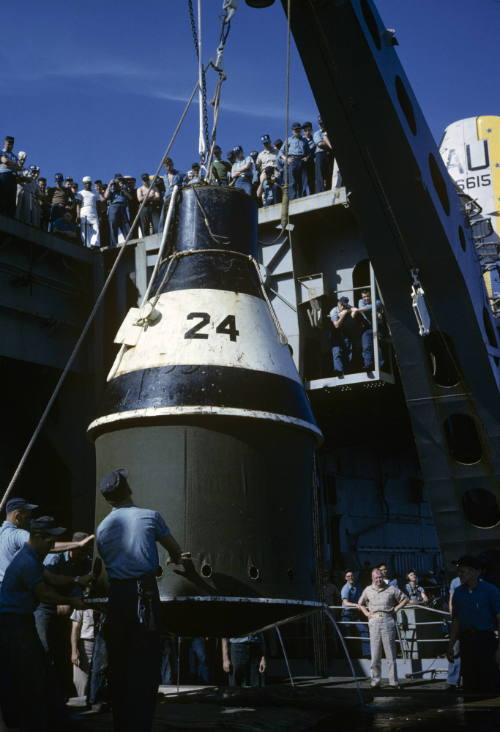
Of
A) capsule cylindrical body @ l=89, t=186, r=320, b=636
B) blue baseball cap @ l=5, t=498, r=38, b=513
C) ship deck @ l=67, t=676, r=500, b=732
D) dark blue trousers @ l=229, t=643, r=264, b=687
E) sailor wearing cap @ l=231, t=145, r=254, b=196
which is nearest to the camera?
ship deck @ l=67, t=676, r=500, b=732

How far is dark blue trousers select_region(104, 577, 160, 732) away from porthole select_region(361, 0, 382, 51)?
25.1 ft

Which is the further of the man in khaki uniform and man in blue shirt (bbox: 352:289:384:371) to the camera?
man in blue shirt (bbox: 352:289:384:371)

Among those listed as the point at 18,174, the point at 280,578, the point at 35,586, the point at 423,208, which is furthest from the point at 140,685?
the point at 18,174

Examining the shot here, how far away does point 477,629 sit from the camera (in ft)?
28.2

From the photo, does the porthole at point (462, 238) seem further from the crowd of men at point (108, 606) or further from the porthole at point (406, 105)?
the crowd of men at point (108, 606)

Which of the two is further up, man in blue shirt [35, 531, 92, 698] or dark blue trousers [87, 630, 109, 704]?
man in blue shirt [35, 531, 92, 698]

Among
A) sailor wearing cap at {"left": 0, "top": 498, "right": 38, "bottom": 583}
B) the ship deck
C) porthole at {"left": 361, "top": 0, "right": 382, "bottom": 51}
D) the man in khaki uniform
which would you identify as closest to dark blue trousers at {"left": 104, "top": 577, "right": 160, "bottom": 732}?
the ship deck

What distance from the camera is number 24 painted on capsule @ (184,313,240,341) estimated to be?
8.09 meters

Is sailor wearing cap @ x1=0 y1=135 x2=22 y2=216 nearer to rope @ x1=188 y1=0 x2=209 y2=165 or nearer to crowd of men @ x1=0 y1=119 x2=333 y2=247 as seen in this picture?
crowd of men @ x1=0 y1=119 x2=333 y2=247

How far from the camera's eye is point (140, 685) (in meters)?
5.79

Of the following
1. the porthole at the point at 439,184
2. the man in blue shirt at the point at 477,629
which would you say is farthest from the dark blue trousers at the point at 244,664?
the porthole at the point at 439,184

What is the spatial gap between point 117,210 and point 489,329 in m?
9.43

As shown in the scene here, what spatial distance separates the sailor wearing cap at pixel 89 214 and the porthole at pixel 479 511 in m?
10.8

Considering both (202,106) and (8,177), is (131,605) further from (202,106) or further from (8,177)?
(8,177)
